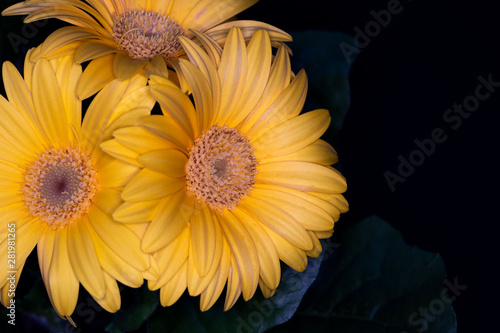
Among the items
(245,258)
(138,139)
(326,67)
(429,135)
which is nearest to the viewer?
(138,139)

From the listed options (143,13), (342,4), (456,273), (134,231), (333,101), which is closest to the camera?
(134,231)

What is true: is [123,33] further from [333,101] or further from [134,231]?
[333,101]

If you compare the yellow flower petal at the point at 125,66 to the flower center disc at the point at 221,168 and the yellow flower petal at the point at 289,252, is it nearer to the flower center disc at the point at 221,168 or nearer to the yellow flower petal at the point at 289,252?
the flower center disc at the point at 221,168

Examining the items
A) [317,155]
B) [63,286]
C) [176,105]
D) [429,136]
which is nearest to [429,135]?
[429,136]

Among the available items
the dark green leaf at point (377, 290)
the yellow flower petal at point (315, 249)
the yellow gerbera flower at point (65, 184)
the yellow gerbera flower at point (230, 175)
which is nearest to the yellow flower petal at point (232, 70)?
the yellow gerbera flower at point (230, 175)

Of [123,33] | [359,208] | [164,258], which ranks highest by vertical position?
[123,33]

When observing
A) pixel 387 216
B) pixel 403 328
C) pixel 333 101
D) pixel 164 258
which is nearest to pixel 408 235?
pixel 387 216

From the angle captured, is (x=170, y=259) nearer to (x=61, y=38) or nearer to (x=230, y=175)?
(x=230, y=175)

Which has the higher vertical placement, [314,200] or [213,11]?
[213,11]
